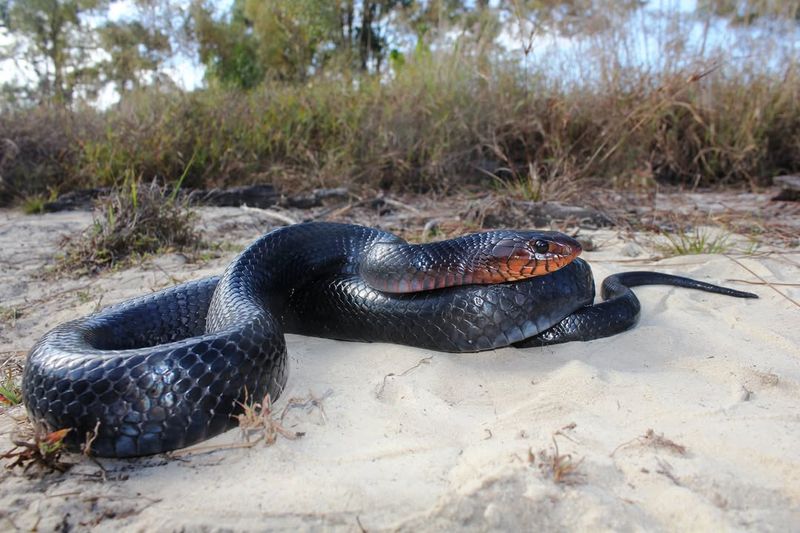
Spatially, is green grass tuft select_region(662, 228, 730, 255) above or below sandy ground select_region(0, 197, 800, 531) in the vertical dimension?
above

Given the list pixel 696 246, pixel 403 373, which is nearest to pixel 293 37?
pixel 696 246

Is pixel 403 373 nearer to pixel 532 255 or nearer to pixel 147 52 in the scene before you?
pixel 532 255

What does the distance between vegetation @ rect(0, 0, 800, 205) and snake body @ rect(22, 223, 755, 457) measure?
3540 millimetres

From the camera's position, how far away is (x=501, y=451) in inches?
70.2

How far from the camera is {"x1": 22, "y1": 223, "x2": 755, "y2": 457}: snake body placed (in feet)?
6.27

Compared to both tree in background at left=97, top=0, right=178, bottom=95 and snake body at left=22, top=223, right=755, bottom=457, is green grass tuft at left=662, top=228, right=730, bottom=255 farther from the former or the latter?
tree in background at left=97, top=0, right=178, bottom=95

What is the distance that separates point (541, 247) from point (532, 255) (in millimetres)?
53

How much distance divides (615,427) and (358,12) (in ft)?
44.8

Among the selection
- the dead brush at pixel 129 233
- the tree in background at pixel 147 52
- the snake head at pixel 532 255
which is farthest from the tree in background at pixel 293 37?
the snake head at pixel 532 255

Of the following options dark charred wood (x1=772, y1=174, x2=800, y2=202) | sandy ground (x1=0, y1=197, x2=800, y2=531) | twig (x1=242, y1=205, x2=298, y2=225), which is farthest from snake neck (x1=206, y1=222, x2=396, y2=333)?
dark charred wood (x1=772, y1=174, x2=800, y2=202)

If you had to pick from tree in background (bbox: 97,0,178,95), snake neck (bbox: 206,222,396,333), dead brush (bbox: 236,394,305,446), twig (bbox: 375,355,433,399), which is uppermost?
tree in background (bbox: 97,0,178,95)

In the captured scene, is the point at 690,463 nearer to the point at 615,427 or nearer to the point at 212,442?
the point at 615,427

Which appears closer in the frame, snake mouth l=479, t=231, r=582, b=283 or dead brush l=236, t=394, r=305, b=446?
dead brush l=236, t=394, r=305, b=446

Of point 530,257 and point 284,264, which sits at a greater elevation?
point 530,257
